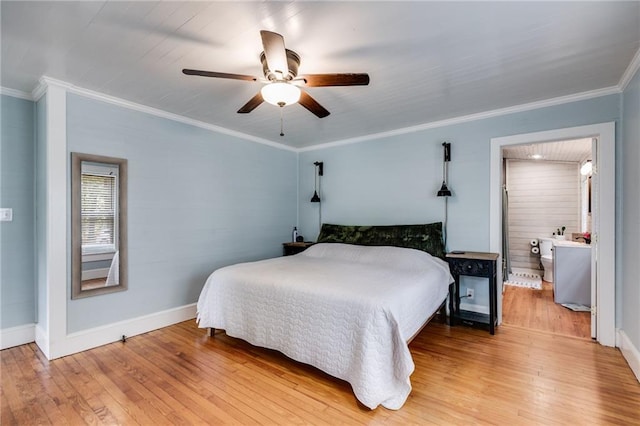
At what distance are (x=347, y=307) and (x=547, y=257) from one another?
4.99 meters

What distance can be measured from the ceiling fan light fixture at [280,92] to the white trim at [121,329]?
2.70m

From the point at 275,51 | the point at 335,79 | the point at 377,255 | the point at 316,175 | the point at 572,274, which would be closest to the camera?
the point at 275,51

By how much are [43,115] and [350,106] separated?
2923 mm

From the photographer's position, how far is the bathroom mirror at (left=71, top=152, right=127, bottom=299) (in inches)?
108

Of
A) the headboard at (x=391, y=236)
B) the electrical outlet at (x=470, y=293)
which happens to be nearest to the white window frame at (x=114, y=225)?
the headboard at (x=391, y=236)

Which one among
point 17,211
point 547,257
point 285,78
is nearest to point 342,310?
point 285,78

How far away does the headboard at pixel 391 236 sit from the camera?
3.63 m

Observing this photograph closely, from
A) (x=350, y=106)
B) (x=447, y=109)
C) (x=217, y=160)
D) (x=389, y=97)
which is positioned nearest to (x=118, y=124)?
(x=217, y=160)

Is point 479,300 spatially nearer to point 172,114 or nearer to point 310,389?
point 310,389

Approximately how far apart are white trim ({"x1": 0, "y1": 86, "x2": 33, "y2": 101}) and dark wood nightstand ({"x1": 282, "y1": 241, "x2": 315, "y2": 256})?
11.0ft

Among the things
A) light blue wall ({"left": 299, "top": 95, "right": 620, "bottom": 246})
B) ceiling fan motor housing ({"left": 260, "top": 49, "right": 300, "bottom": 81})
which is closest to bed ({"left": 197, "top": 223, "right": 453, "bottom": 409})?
light blue wall ({"left": 299, "top": 95, "right": 620, "bottom": 246})

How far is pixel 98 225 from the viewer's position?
2.93 meters

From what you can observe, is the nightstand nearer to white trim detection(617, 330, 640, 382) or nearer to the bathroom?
white trim detection(617, 330, 640, 382)

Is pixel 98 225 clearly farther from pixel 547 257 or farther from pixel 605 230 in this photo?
pixel 547 257
